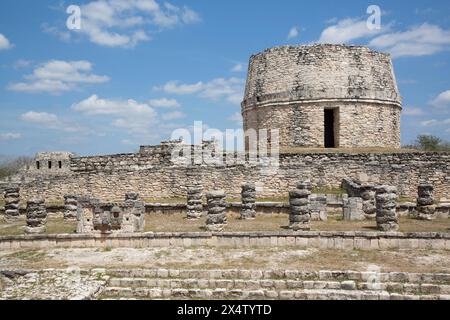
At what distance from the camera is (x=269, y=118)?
20.3 m

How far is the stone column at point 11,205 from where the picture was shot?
1426 cm

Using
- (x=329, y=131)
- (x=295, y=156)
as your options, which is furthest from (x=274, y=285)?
(x=329, y=131)

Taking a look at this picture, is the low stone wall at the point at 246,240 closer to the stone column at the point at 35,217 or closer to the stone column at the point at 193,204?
the stone column at the point at 35,217

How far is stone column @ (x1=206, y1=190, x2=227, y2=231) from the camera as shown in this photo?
11.4 metres

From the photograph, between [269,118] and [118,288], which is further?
[269,118]

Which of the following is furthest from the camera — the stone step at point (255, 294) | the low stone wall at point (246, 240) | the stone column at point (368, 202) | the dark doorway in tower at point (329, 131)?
the dark doorway in tower at point (329, 131)

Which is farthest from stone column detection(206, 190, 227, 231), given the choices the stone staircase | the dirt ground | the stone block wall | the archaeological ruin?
the stone block wall

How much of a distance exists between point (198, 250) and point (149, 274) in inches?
72.7

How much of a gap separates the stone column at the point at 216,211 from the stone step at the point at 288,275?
3417 millimetres

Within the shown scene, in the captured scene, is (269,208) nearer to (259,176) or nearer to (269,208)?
(269,208)

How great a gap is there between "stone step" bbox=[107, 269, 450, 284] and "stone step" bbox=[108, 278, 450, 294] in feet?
0.63

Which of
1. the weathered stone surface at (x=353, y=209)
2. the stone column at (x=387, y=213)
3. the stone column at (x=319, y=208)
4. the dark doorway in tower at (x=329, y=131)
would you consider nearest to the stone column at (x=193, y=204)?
the stone column at (x=319, y=208)
